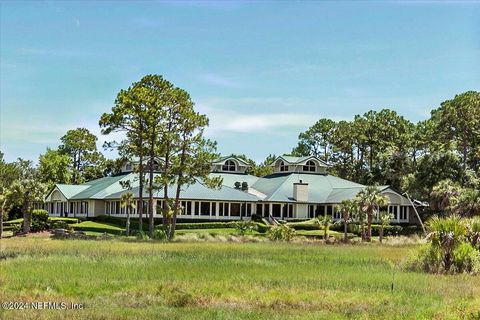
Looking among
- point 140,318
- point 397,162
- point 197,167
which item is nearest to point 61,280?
point 140,318

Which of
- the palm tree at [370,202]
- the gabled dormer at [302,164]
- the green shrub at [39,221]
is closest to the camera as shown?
the palm tree at [370,202]

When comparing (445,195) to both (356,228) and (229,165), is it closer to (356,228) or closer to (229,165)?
(356,228)

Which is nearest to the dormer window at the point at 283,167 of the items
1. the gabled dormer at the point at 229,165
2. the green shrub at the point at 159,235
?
the gabled dormer at the point at 229,165

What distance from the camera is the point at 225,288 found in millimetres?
21094

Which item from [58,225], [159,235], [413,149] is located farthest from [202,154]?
[413,149]

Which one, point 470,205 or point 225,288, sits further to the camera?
point 470,205

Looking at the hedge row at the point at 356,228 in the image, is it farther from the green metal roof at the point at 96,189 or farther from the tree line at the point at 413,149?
the green metal roof at the point at 96,189

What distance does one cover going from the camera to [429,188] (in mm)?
71250

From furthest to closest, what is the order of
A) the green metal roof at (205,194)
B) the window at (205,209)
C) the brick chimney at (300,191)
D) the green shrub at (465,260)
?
the brick chimney at (300,191)
the window at (205,209)
the green metal roof at (205,194)
the green shrub at (465,260)

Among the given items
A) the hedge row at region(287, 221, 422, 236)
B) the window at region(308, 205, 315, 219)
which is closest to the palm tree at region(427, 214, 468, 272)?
the hedge row at region(287, 221, 422, 236)

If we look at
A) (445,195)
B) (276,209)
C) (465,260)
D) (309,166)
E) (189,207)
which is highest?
(309,166)

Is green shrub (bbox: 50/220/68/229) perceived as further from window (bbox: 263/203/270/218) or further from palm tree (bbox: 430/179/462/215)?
palm tree (bbox: 430/179/462/215)

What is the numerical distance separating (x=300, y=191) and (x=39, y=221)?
88.7ft

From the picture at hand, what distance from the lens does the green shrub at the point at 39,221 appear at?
6113cm
